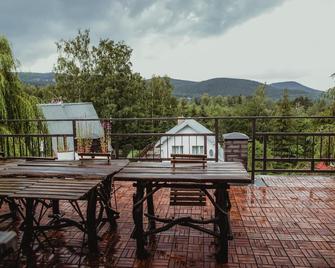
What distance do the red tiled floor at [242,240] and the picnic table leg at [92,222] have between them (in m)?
0.09

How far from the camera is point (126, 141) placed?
19422mm

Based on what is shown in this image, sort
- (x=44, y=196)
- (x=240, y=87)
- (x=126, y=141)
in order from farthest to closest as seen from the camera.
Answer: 1. (x=240, y=87)
2. (x=126, y=141)
3. (x=44, y=196)

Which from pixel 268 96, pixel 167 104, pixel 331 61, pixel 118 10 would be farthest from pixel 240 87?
pixel 118 10

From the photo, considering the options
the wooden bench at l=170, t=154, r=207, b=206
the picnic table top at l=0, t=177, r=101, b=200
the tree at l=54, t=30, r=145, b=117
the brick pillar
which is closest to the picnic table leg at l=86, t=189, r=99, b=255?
the picnic table top at l=0, t=177, r=101, b=200

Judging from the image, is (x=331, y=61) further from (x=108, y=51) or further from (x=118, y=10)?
(x=108, y=51)

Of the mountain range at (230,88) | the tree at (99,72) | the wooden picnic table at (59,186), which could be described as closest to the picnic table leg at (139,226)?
the wooden picnic table at (59,186)

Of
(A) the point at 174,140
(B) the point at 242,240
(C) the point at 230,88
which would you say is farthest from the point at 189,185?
(C) the point at 230,88

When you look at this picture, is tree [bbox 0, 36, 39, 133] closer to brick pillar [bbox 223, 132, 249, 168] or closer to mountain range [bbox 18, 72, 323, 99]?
brick pillar [bbox 223, 132, 249, 168]

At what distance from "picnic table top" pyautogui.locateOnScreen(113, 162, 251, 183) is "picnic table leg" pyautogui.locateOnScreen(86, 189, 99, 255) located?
252 millimetres

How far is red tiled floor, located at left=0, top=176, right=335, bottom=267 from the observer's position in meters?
2.52

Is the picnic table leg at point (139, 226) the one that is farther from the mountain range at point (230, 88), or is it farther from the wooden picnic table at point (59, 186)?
the mountain range at point (230, 88)

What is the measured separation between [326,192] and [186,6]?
6784mm

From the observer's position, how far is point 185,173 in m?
2.69

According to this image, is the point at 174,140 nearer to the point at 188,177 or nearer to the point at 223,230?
the point at 188,177
